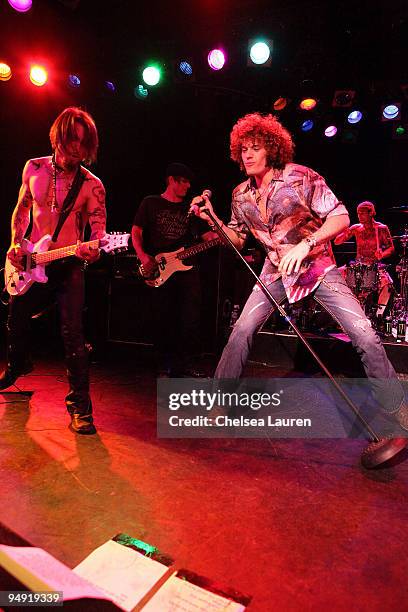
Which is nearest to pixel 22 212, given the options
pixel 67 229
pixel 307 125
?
pixel 67 229

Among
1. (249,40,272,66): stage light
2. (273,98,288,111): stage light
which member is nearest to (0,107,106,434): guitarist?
(249,40,272,66): stage light

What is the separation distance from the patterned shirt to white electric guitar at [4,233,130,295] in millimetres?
1059

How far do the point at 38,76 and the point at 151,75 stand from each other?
63.6 inches

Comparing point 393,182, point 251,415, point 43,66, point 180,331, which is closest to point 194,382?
point 180,331

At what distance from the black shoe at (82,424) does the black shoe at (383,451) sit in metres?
1.87

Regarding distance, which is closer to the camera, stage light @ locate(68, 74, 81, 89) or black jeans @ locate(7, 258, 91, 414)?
black jeans @ locate(7, 258, 91, 414)

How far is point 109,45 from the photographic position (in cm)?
596

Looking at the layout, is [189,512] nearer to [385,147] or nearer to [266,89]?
[266,89]

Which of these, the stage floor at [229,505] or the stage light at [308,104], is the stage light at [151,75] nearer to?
the stage light at [308,104]

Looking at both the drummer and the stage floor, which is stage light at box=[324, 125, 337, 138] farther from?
the stage floor

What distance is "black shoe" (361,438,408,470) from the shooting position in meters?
2.37

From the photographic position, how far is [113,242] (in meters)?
2.93

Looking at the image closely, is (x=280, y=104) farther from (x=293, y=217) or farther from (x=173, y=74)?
(x=293, y=217)

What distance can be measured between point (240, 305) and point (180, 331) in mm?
1909
